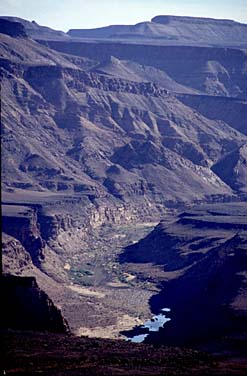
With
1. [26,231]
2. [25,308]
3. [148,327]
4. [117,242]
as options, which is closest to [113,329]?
Result: [148,327]

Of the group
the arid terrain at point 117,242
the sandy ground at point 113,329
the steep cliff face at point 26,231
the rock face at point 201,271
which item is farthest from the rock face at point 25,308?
the steep cliff face at point 26,231

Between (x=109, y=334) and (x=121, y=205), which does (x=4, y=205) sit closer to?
(x=121, y=205)

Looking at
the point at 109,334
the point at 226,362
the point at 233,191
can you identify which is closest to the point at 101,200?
the point at 233,191

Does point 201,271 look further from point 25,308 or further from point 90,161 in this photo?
point 90,161

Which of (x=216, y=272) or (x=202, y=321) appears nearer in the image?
(x=202, y=321)

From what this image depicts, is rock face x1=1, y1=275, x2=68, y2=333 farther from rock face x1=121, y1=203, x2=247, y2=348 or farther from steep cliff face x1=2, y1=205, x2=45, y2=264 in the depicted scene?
steep cliff face x1=2, y1=205, x2=45, y2=264

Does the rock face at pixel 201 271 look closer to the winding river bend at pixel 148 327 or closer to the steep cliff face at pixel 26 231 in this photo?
the winding river bend at pixel 148 327

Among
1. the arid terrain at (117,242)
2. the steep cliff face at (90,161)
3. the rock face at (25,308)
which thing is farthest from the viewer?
the steep cliff face at (90,161)

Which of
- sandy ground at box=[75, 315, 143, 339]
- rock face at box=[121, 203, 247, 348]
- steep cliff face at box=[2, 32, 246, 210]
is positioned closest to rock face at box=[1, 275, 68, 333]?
rock face at box=[121, 203, 247, 348]
